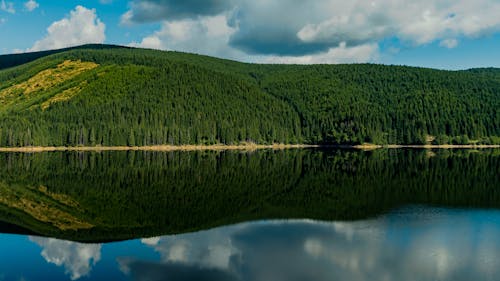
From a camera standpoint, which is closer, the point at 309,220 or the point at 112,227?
the point at 112,227

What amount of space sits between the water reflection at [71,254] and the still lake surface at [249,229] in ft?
0.33

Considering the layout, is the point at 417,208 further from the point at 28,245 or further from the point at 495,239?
the point at 28,245

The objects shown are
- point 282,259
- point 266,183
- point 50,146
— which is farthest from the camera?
point 50,146

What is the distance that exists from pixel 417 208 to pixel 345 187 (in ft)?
56.0

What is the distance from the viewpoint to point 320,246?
3684cm

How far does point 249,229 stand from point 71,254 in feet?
51.1

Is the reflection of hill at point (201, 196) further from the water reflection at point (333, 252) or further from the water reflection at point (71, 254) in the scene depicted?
the water reflection at point (333, 252)

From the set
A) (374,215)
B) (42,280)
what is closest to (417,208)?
(374,215)

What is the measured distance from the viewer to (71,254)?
114 ft

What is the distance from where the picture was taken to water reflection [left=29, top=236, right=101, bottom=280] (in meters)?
31.6

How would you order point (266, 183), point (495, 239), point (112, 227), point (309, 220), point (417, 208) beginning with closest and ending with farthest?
point (495, 239) → point (112, 227) → point (309, 220) → point (417, 208) → point (266, 183)

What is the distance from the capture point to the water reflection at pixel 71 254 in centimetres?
3158

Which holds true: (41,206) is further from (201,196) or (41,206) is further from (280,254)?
(280,254)

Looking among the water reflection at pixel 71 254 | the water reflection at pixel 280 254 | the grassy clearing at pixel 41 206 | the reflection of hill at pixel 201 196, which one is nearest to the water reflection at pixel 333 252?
the water reflection at pixel 280 254
